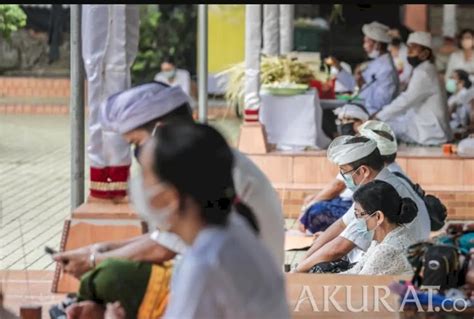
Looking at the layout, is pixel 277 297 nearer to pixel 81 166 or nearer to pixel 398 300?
pixel 398 300

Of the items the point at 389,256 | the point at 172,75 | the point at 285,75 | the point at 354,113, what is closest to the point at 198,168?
the point at 389,256

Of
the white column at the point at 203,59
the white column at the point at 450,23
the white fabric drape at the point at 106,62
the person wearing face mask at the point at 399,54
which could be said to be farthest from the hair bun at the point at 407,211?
the white column at the point at 450,23

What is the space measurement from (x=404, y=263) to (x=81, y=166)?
6.09 ft

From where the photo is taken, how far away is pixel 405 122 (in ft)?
41.3

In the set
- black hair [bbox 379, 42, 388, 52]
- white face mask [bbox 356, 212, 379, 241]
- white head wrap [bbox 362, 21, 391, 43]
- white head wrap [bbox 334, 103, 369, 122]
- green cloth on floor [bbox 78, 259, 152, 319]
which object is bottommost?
white face mask [bbox 356, 212, 379, 241]

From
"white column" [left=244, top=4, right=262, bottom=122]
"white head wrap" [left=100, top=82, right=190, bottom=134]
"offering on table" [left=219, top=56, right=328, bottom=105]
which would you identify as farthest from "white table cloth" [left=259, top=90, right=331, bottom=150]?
"white head wrap" [left=100, top=82, right=190, bottom=134]

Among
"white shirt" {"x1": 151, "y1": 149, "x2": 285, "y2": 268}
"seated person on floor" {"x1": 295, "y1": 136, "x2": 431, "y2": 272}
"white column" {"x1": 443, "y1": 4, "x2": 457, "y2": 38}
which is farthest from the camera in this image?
"white column" {"x1": 443, "y1": 4, "x2": 457, "y2": 38}

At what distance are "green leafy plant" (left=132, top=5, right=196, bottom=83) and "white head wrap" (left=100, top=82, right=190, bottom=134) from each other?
16.5 meters

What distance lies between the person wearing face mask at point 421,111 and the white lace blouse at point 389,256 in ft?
19.0

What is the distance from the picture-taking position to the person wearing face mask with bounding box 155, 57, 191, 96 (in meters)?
18.6

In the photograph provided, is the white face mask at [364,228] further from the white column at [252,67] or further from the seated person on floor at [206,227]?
the white column at [252,67]

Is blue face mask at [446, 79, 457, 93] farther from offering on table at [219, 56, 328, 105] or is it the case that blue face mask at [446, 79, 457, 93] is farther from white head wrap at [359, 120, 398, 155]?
white head wrap at [359, 120, 398, 155]

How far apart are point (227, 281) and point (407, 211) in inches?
134
